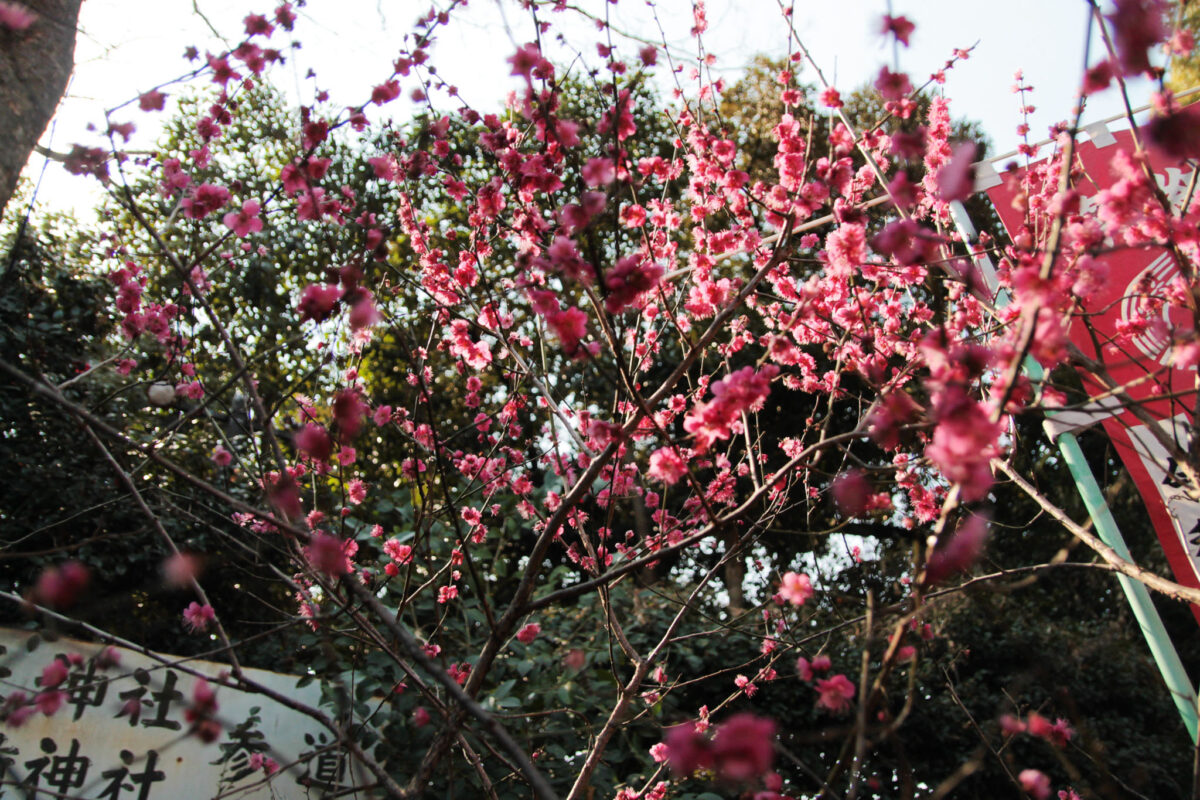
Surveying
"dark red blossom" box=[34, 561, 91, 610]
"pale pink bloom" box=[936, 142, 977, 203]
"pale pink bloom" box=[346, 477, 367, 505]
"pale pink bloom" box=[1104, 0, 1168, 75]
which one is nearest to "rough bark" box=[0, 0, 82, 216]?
"dark red blossom" box=[34, 561, 91, 610]

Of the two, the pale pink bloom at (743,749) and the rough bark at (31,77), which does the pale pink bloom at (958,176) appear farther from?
the rough bark at (31,77)

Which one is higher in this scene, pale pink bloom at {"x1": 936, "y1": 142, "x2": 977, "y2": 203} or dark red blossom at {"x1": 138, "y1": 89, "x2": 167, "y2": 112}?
dark red blossom at {"x1": 138, "y1": 89, "x2": 167, "y2": 112}

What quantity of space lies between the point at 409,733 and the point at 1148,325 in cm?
348

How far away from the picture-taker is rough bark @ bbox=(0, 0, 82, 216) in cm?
156

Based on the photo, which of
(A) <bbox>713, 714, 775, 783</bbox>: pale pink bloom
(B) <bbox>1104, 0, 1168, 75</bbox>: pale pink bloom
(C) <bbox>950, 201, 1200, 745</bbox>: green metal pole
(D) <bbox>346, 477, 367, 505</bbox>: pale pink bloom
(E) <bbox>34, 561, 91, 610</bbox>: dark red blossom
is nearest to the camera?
(A) <bbox>713, 714, 775, 783</bbox>: pale pink bloom

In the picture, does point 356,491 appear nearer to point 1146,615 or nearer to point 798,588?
point 798,588

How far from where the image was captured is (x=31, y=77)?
1.62m

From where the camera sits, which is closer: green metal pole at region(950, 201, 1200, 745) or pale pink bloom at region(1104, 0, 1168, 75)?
pale pink bloom at region(1104, 0, 1168, 75)

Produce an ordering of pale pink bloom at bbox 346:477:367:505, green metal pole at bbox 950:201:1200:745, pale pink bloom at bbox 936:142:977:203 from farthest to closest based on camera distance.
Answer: pale pink bloom at bbox 346:477:367:505 < green metal pole at bbox 950:201:1200:745 < pale pink bloom at bbox 936:142:977:203

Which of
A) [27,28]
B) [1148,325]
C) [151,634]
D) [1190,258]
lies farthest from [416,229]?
[151,634]

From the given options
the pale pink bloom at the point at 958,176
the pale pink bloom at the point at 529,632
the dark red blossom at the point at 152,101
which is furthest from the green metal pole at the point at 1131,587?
the dark red blossom at the point at 152,101

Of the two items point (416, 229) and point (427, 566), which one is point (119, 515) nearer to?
point (427, 566)

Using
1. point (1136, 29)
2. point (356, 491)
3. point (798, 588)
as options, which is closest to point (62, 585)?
point (798, 588)

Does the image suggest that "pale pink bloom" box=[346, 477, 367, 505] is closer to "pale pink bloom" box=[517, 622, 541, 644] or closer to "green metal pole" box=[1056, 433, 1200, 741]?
"pale pink bloom" box=[517, 622, 541, 644]
